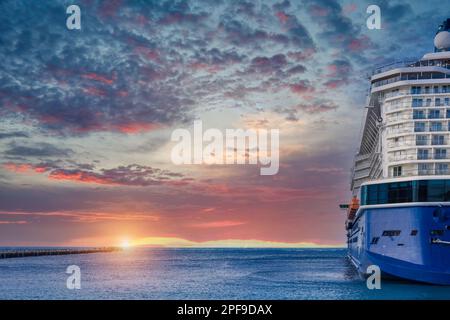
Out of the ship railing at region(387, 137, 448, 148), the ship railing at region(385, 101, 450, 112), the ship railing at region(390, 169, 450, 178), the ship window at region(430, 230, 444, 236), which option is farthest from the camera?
the ship railing at region(385, 101, 450, 112)

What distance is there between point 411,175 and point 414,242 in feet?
24.2

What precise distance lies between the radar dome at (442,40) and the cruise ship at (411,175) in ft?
0.32

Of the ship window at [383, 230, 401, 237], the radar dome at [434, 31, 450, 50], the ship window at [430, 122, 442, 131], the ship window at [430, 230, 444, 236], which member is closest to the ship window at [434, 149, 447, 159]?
the ship window at [430, 122, 442, 131]

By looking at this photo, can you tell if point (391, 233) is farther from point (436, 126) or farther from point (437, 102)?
point (437, 102)

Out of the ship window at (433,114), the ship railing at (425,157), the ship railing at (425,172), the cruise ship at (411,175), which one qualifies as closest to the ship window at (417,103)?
the cruise ship at (411,175)

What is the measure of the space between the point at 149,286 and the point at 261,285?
12.8 meters

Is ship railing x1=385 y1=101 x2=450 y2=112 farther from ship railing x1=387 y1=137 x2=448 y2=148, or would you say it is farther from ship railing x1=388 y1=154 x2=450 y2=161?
ship railing x1=388 y1=154 x2=450 y2=161

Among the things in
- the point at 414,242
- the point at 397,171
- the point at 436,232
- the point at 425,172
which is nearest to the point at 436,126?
the point at 425,172

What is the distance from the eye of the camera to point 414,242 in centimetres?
4203

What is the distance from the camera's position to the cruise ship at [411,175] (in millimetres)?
41875

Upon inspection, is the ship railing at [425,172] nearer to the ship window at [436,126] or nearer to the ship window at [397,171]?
the ship window at [397,171]

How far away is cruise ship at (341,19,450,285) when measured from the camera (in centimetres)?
4188

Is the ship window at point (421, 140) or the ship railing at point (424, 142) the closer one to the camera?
the ship railing at point (424, 142)
